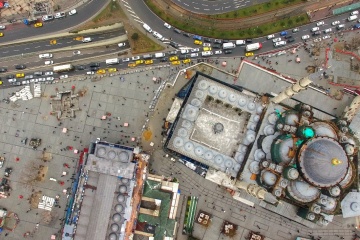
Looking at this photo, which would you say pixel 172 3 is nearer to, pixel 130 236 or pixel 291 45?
pixel 291 45

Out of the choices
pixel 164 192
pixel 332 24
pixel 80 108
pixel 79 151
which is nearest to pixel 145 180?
pixel 164 192

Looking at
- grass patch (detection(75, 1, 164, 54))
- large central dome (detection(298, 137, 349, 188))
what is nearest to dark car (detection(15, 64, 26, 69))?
grass patch (detection(75, 1, 164, 54))

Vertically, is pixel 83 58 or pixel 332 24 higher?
pixel 332 24

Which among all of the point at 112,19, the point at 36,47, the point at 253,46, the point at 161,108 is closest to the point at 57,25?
the point at 36,47

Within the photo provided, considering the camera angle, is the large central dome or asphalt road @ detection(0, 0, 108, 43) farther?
asphalt road @ detection(0, 0, 108, 43)

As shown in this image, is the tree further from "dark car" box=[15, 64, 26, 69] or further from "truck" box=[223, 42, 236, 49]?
"dark car" box=[15, 64, 26, 69]

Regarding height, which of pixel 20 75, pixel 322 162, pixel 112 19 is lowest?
pixel 322 162

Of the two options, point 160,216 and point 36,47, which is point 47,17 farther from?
point 160,216
